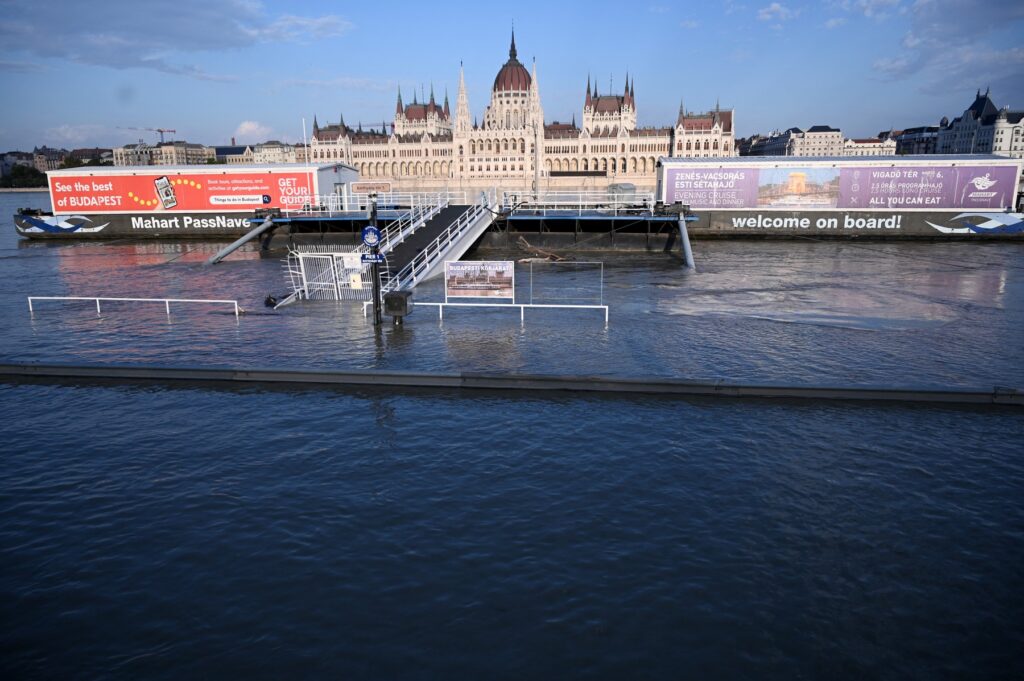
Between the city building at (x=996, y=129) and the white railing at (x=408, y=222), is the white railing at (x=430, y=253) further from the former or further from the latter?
the city building at (x=996, y=129)

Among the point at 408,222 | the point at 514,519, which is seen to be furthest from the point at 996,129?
the point at 514,519

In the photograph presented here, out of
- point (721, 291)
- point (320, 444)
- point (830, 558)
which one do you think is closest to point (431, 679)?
point (830, 558)

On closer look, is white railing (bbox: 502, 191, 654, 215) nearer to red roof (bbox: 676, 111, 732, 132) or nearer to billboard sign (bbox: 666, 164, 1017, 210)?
billboard sign (bbox: 666, 164, 1017, 210)

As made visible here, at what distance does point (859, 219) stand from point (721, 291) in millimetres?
25084

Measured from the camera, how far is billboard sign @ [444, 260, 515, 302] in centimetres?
2445

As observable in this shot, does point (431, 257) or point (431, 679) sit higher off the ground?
point (431, 257)

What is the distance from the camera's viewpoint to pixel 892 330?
2277 cm

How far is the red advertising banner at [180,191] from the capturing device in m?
52.2

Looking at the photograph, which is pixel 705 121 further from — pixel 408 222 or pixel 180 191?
pixel 408 222

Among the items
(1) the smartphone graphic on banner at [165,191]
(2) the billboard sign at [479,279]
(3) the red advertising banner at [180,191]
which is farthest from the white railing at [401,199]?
(2) the billboard sign at [479,279]

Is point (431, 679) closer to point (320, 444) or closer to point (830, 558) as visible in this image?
point (830, 558)

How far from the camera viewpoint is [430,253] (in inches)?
1325

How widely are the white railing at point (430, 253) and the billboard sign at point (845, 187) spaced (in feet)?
50.9

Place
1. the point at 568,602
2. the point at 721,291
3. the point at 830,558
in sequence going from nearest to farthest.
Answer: the point at 568,602
the point at 830,558
the point at 721,291
